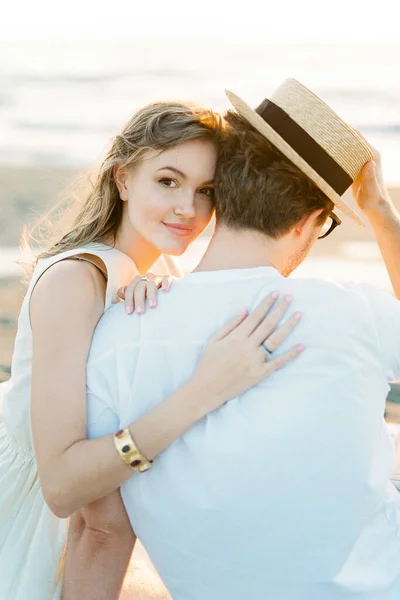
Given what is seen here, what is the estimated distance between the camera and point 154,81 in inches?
344

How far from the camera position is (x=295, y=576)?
2326 mm

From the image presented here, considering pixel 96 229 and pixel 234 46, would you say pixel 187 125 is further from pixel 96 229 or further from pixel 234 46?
pixel 234 46

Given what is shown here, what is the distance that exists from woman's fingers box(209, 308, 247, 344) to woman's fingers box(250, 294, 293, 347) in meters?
0.05

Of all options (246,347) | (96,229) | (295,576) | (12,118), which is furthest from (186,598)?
(12,118)

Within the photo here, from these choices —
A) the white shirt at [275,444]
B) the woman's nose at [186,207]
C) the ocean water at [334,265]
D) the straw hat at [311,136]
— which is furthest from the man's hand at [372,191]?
the ocean water at [334,265]

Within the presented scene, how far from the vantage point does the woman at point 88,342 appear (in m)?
2.29

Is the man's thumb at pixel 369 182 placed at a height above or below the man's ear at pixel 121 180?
above

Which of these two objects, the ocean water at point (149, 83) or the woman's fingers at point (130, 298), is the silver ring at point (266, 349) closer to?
the woman's fingers at point (130, 298)

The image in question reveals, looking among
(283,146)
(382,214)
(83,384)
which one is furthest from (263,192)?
(382,214)

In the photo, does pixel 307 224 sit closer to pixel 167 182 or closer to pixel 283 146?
pixel 283 146

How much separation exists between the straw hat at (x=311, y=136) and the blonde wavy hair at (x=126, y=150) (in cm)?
19

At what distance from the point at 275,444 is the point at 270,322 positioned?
270mm

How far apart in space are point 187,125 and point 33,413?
85cm

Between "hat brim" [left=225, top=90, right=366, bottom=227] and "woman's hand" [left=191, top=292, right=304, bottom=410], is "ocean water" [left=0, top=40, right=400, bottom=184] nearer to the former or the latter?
"hat brim" [left=225, top=90, right=366, bottom=227]
